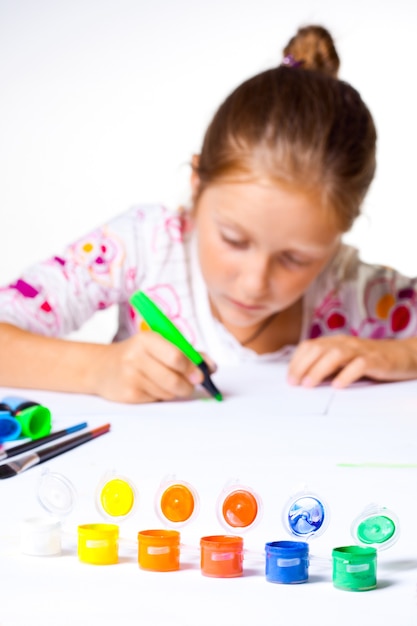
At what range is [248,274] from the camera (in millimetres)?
1040

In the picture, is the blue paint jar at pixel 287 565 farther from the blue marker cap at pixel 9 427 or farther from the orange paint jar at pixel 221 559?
the blue marker cap at pixel 9 427

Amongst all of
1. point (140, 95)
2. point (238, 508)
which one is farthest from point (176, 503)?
point (140, 95)

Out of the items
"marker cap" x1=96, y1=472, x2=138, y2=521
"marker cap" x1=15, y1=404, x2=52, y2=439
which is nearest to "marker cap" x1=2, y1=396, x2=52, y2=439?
"marker cap" x1=15, y1=404, x2=52, y2=439

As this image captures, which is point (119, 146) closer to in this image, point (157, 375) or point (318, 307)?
point (318, 307)

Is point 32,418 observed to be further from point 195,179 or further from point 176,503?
point 195,179

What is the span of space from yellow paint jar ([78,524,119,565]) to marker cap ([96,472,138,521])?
0.15 feet

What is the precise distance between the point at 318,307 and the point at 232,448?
2.39ft

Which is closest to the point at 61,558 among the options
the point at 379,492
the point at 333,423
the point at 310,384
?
the point at 379,492

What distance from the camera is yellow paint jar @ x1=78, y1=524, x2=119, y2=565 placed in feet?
1.39

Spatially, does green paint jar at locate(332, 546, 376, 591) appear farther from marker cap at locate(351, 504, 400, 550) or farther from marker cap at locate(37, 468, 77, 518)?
marker cap at locate(37, 468, 77, 518)

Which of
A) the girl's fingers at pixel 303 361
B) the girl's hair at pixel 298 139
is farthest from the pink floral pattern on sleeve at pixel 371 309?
the girl's fingers at pixel 303 361

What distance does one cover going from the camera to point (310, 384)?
3.21ft

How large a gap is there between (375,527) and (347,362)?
23.2 inches

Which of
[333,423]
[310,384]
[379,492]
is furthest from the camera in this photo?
[310,384]
